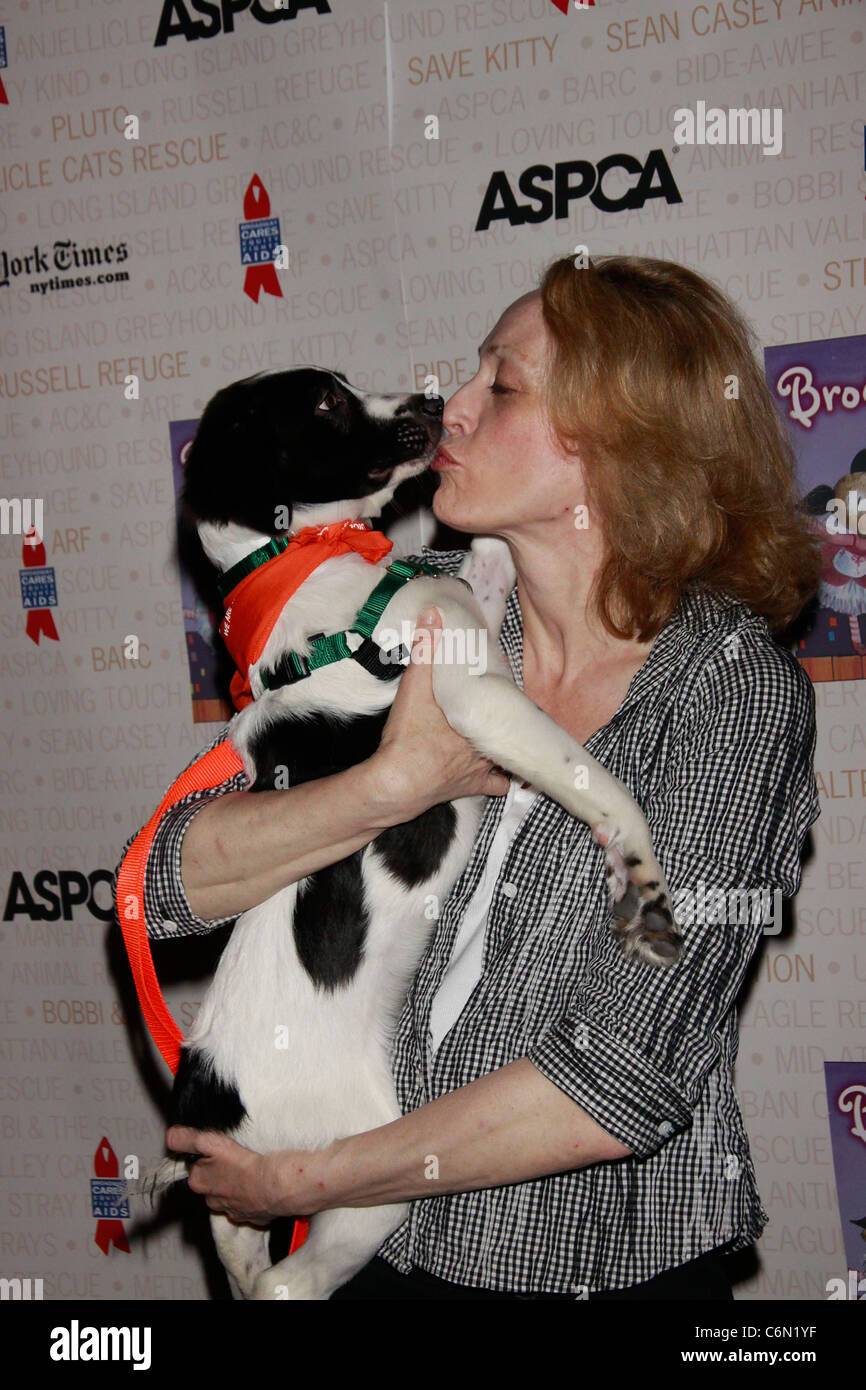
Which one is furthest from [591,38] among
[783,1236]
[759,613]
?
[783,1236]

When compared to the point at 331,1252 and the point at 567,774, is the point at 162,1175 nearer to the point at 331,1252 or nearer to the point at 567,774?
the point at 331,1252

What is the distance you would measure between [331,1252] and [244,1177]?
154 mm

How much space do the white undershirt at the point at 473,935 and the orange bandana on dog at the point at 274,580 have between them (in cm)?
42

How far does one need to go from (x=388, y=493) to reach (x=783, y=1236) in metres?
1.73

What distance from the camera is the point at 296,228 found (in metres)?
2.41

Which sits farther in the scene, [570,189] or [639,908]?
[570,189]

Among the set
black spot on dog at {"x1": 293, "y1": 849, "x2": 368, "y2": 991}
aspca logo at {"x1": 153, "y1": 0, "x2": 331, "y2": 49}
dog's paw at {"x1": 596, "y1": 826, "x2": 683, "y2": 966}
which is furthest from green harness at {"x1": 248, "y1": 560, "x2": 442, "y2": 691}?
aspca logo at {"x1": 153, "y1": 0, "x2": 331, "y2": 49}

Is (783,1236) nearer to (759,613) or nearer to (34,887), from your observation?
(759,613)

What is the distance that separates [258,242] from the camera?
2.46 metres

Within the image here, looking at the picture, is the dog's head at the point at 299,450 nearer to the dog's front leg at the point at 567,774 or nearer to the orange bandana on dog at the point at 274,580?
the orange bandana on dog at the point at 274,580

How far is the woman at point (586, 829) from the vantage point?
124cm

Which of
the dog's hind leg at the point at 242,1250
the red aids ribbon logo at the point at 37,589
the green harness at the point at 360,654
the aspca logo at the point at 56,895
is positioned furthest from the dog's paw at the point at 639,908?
the red aids ribbon logo at the point at 37,589

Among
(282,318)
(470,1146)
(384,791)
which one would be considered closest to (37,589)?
(282,318)

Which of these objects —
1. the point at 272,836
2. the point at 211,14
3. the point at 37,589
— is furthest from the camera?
the point at 37,589
